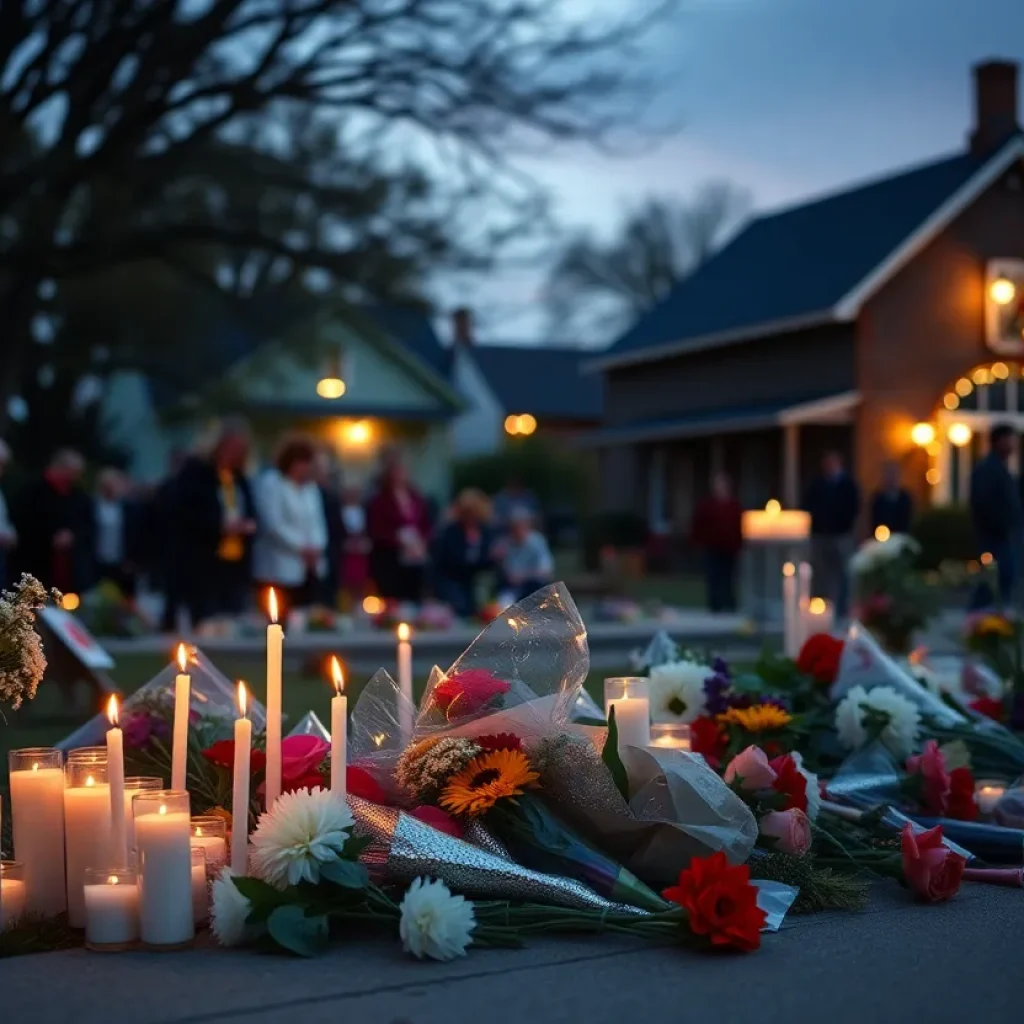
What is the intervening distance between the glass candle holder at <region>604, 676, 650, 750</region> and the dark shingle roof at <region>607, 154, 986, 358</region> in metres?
26.0

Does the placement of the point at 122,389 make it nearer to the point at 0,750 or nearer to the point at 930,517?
the point at 930,517

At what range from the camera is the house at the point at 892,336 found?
30.9m

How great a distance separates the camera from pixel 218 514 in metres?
12.7

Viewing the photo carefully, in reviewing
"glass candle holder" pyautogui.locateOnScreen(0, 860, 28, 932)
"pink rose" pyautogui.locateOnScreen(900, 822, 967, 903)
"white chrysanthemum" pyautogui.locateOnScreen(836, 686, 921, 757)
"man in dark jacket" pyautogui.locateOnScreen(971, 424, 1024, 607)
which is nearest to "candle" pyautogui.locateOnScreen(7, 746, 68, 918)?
"glass candle holder" pyautogui.locateOnScreen(0, 860, 28, 932)

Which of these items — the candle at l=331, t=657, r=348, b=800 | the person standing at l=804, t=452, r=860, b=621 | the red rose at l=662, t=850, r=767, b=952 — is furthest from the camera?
the person standing at l=804, t=452, r=860, b=621

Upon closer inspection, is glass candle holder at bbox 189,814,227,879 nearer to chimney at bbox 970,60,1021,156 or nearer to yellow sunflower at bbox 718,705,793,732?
yellow sunflower at bbox 718,705,793,732

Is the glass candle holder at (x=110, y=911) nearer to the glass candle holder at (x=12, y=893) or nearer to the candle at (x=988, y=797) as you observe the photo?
the glass candle holder at (x=12, y=893)

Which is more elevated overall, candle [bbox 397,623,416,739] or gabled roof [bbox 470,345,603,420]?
gabled roof [bbox 470,345,603,420]

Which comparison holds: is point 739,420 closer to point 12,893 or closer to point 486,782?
point 486,782

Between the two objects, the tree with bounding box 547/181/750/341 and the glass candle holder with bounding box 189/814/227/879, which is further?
the tree with bounding box 547/181/750/341

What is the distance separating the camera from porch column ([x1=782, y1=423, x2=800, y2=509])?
102 feet

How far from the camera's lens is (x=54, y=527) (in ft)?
46.7

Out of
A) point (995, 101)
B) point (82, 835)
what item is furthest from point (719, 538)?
point (82, 835)

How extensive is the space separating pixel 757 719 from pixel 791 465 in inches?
1001
